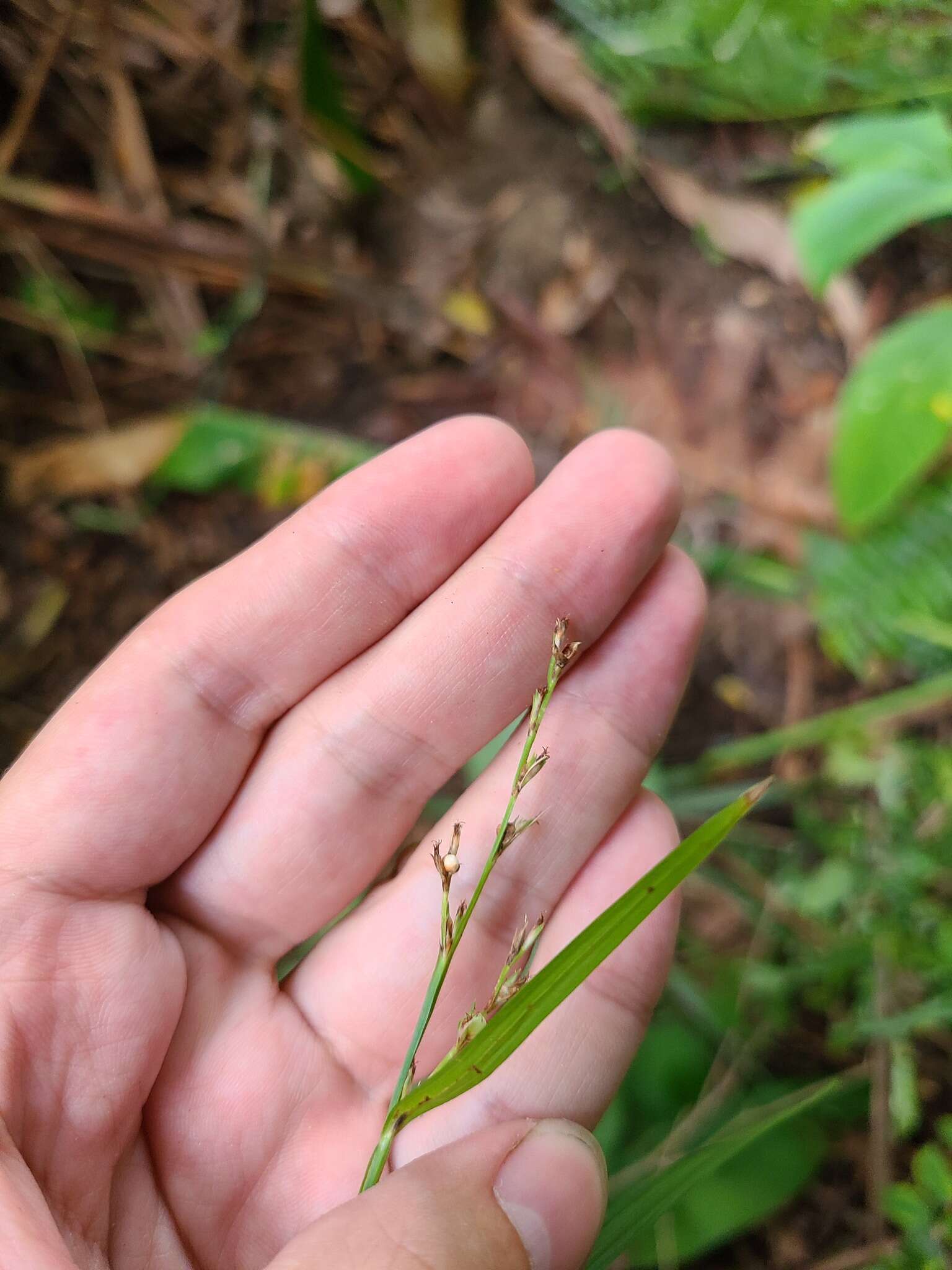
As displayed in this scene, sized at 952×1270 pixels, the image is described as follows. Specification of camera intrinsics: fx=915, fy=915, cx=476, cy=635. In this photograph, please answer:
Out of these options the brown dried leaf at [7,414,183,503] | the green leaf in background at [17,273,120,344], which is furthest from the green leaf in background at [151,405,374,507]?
→ the green leaf in background at [17,273,120,344]

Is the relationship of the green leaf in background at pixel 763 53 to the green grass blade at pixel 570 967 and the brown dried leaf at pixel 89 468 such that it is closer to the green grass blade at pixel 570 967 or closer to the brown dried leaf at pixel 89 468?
the brown dried leaf at pixel 89 468

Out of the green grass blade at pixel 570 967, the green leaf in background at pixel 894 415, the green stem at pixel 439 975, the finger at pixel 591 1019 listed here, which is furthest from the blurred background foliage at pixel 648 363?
the green grass blade at pixel 570 967

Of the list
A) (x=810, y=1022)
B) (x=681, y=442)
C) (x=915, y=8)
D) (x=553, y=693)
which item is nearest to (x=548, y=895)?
(x=553, y=693)

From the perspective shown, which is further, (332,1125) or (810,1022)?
(810,1022)

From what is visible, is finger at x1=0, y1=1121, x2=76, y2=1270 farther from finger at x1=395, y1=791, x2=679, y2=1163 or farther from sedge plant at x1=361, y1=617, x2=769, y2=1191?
finger at x1=395, y1=791, x2=679, y2=1163

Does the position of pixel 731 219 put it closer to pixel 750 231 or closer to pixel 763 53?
pixel 750 231

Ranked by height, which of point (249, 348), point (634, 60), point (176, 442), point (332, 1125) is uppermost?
point (634, 60)

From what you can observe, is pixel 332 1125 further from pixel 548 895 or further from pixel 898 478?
pixel 898 478
